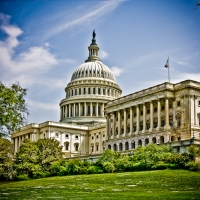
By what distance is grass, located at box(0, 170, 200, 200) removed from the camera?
110 ft

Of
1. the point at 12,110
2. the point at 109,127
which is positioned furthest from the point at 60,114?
the point at 12,110

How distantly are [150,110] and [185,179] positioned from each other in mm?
49729

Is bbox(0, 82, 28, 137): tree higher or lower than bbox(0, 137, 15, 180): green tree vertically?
higher

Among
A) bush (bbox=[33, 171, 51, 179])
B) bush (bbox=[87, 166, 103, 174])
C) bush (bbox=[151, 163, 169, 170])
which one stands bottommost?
bush (bbox=[33, 171, 51, 179])

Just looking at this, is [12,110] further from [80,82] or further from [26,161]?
[80,82]

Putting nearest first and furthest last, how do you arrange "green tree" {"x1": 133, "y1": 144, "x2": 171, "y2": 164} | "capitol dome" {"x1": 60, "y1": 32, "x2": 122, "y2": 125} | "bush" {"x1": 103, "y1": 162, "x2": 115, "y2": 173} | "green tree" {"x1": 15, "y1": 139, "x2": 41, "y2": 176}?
"green tree" {"x1": 133, "y1": 144, "x2": 171, "y2": 164} → "bush" {"x1": 103, "y1": 162, "x2": 115, "y2": 173} → "green tree" {"x1": 15, "y1": 139, "x2": 41, "y2": 176} → "capitol dome" {"x1": 60, "y1": 32, "x2": 122, "y2": 125}

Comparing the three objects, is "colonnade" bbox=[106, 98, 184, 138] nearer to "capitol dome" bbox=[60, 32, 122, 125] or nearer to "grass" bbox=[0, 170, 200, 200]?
"grass" bbox=[0, 170, 200, 200]

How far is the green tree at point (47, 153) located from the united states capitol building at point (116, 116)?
29.4 ft

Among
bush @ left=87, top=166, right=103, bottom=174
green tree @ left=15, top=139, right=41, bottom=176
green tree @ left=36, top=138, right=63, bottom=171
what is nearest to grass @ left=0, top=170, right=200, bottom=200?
bush @ left=87, top=166, right=103, bottom=174

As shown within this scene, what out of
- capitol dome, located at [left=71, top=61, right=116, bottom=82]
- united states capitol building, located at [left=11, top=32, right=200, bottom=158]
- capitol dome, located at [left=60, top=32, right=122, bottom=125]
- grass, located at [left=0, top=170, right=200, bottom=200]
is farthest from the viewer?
capitol dome, located at [left=71, top=61, right=116, bottom=82]

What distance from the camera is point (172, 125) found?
295 ft

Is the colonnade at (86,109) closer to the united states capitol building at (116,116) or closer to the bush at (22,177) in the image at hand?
the united states capitol building at (116,116)

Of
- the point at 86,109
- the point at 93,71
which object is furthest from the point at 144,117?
the point at 93,71

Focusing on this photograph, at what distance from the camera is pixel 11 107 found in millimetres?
48281
